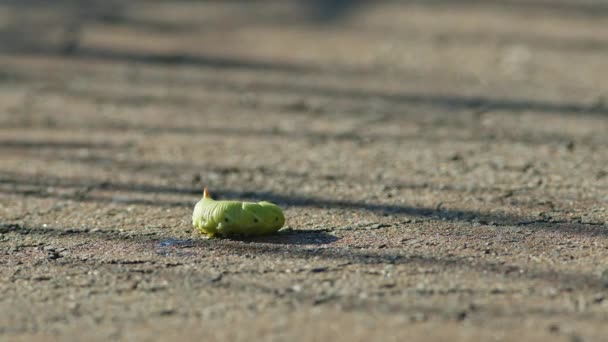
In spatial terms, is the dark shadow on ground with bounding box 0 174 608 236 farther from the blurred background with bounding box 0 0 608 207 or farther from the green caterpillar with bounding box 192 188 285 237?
the green caterpillar with bounding box 192 188 285 237

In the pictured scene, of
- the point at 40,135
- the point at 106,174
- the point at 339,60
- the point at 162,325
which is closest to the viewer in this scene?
the point at 162,325

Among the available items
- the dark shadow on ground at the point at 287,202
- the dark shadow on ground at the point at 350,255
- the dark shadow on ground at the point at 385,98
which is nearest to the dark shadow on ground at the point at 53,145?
the dark shadow on ground at the point at 287,202

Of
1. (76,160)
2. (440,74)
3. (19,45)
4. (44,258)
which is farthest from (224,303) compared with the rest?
(19,45)

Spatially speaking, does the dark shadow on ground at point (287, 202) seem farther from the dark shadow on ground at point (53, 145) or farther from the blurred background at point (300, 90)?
the dark shadow on ground at point (53, 145)

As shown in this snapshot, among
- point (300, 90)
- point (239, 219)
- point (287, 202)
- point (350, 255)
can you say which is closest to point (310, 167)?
point (287, 202)

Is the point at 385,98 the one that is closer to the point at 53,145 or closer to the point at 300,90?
the point at 300,90

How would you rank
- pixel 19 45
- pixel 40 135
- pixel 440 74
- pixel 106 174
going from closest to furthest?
1. pixel 106 174
2. pixel 40 135
3. pixel 440 74
4. pixel 19 45

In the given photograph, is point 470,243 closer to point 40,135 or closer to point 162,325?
point 162,325

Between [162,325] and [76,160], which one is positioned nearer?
[162,325]
